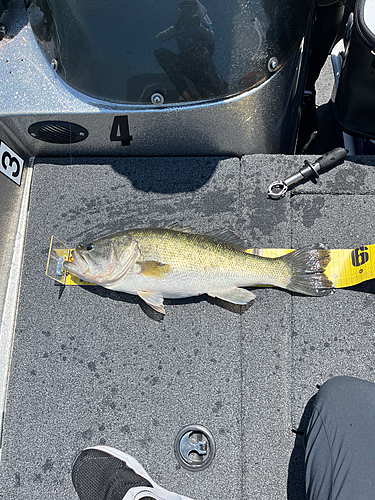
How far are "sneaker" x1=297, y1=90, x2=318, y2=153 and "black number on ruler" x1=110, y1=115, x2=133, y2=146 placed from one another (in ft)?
5.18

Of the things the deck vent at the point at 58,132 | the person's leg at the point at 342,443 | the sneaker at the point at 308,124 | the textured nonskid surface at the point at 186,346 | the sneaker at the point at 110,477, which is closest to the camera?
the person's leg at the point at 342,443

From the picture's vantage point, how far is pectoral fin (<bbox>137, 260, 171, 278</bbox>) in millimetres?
2305

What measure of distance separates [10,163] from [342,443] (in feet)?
9.35

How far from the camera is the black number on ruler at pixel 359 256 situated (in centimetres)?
235

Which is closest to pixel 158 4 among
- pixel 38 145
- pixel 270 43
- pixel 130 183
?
pixel 270 43

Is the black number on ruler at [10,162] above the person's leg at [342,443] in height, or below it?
above

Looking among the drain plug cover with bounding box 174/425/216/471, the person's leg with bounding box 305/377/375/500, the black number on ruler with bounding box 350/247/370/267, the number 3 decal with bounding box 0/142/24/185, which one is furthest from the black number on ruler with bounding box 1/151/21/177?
the person's leg with bounding box 305/377/375/500

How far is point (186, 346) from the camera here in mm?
2412

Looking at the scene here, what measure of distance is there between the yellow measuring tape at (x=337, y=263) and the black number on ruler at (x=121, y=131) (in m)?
0.88

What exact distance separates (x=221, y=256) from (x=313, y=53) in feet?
6.83

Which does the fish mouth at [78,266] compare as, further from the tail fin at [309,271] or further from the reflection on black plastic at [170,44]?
the tail fin at [309,271]

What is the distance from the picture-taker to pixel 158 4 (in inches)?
76.1

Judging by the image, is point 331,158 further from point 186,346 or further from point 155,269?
point 186,346

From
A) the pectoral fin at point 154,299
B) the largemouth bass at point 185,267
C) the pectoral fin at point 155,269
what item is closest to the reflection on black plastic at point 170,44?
the largemouth bass at point 185,267
